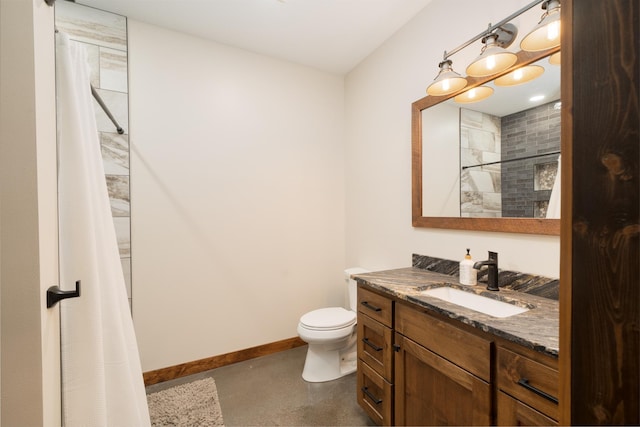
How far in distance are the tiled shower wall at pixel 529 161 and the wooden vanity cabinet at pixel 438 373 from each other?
741mm

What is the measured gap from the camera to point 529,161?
52.0 inches

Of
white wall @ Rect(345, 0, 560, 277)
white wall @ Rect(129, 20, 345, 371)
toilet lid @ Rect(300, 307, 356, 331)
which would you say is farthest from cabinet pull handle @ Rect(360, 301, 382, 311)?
white wall @ Rect(129, 20, 345, 371)

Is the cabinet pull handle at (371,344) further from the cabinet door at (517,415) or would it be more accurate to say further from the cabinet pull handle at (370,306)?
the cabinet door at (517,415)

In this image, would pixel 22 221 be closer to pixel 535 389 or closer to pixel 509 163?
pixel 535 389

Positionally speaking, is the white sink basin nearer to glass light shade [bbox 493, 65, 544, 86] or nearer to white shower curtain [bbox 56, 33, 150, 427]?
glass light shade [bbox 493, 65, 544, 86]

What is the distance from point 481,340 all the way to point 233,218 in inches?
76.2

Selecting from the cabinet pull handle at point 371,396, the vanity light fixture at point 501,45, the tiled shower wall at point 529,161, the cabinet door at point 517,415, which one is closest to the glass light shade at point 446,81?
the vanity light fixture at point 501,45

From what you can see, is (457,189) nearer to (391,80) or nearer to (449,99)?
(449,99)

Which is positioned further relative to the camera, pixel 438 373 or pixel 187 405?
pixel 187 405

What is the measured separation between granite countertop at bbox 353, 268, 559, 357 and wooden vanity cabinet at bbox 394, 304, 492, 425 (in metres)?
0.07

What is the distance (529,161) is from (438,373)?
1.12 m

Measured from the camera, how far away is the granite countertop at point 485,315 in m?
0.84

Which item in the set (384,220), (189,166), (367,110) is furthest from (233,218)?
(367,110)

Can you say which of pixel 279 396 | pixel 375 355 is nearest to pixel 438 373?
pixel 375 355
